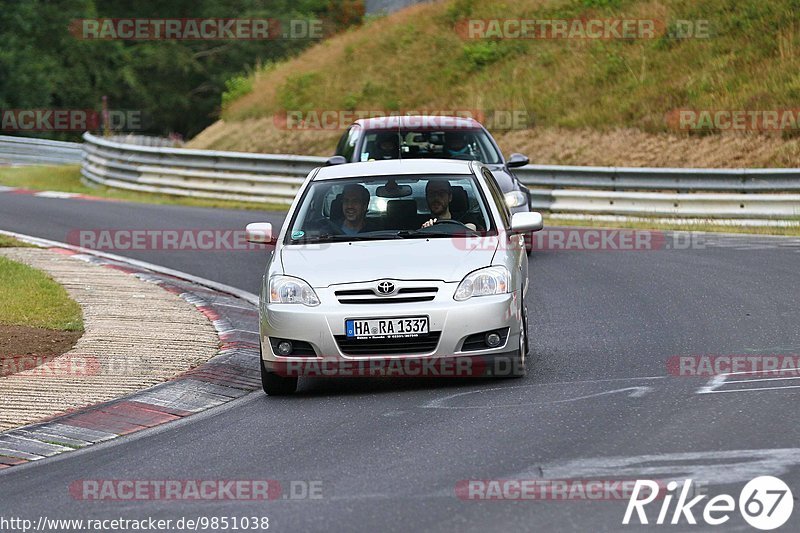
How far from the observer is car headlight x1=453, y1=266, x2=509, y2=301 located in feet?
30.7

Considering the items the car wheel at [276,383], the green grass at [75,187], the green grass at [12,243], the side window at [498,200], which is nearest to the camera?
the car wheel at [276,383]

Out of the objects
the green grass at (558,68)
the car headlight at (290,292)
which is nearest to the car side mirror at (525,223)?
the car headlight at (290,292)

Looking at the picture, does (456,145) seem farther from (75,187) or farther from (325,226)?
(75,187)

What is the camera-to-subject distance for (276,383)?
31.8 feet

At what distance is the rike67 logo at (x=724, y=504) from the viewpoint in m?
5.93

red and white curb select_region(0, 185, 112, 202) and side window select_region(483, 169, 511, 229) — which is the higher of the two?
side window select_region(483, 169, 511, 229)

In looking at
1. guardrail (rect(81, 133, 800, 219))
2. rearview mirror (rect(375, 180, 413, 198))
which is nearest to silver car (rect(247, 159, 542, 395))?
rearview mirror (rect(375, 180, 413, 198))

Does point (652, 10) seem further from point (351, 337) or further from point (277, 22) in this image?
point (277, 22)

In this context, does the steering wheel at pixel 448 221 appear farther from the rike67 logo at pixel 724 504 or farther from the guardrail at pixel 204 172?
Result: the guardrail at pixel 204 172

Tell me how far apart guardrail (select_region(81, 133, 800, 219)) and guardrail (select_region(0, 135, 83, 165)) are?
515 inches

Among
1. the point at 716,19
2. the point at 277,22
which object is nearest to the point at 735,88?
the point at 716,19

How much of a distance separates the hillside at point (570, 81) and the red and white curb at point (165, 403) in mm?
14820

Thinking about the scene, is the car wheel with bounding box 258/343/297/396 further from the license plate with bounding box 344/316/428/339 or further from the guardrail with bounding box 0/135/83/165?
the guardrail with bounding box 0/135/83/165

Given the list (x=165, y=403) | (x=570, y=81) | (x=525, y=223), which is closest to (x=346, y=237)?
(x=525, y=223)
